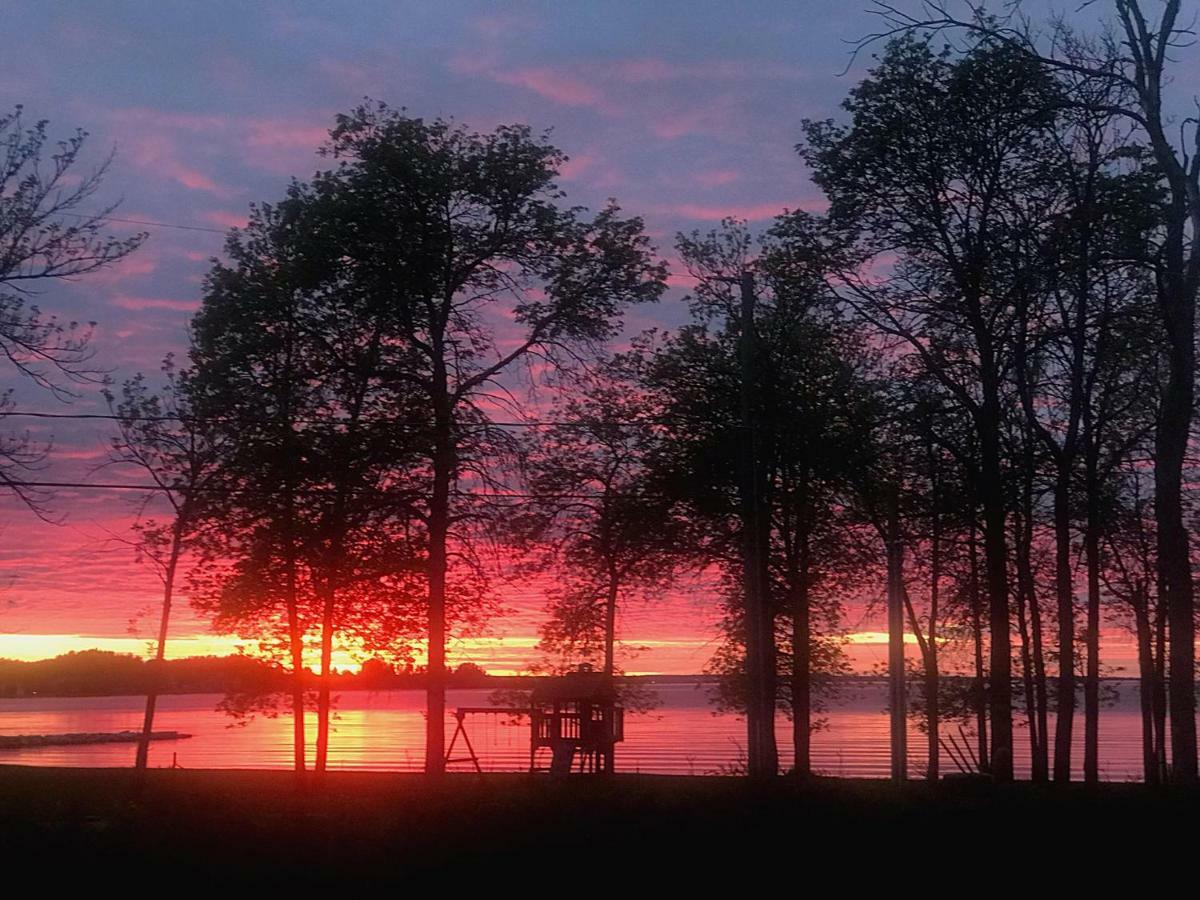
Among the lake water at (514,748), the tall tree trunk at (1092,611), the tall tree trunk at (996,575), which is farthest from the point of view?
the lake water at (514,748)

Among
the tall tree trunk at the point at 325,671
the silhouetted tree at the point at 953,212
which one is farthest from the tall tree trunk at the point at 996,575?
the tall tree trunk at the point at 325,671

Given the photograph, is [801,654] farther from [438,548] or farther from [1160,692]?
[438,548]

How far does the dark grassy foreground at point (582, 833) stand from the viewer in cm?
1535

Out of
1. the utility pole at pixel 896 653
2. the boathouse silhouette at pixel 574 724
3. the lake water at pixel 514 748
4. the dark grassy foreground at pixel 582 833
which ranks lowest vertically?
the lake water at pixel 514 748

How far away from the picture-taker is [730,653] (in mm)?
42375

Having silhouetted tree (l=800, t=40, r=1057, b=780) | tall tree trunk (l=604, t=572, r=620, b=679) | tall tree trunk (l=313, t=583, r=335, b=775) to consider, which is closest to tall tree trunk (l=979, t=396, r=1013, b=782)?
silhouetted tree (l=800, t=40, r=1057, b=780)

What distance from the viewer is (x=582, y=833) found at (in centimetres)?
1761

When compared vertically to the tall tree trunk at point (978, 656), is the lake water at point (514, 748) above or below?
below

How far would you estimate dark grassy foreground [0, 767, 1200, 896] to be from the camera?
1535 centimetres

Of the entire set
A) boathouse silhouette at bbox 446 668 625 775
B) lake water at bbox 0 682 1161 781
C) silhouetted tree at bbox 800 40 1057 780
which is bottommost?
lake water at bbox 0 682 1161 781

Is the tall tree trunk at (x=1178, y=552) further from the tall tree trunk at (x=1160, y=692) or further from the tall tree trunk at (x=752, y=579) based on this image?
the tall tree trunk at (x=752, y=579)

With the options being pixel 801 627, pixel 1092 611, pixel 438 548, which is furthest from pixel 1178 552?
pixel 438 548

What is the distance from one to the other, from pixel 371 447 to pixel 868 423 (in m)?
10.1

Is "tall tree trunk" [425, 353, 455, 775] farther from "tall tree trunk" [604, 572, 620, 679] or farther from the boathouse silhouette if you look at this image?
"tall tree trunk" [604, 572, 620, 679]
